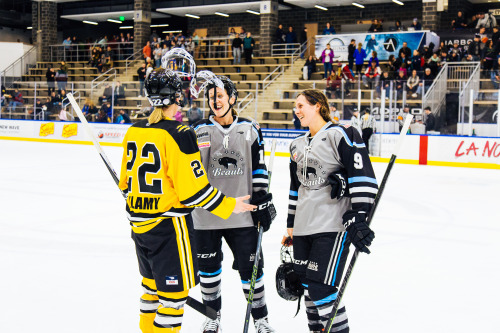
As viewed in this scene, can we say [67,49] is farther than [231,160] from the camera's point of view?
Yes

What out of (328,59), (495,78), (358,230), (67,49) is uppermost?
(67,49)

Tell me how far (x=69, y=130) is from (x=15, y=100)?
2151 millimetres

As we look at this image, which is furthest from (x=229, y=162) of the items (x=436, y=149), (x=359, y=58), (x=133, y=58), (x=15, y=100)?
(x=133, y=58)

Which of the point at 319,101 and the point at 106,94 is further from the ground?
the point at 106,94

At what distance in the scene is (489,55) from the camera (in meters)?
14.4

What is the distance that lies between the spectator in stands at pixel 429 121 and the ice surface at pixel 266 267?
13.4 ft

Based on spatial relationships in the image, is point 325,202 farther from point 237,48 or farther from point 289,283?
point 237,48

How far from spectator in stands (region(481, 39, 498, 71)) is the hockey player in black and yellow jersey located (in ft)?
43.4

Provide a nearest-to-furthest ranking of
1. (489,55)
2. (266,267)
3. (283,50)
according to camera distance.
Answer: (266,267) → (489,55) → (283,50)

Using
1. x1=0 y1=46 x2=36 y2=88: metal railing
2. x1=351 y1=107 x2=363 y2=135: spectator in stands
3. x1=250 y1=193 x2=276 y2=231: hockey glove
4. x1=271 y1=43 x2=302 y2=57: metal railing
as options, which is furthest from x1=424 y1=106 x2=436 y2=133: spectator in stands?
x1=0 y1=46 x2=36 y2=88: metal railing

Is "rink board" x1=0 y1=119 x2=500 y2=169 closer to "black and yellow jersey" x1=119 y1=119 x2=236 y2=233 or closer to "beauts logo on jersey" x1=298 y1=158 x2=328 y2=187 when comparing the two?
"beauts logo on jersey" x1=298 y1=158 x2=328 y2=187

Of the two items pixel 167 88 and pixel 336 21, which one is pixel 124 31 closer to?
pixel 336 21

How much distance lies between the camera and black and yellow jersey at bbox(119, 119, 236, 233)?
2.24 metres

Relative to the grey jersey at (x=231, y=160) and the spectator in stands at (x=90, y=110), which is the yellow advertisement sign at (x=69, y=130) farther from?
the grey jersey at (x=231, y=160)
